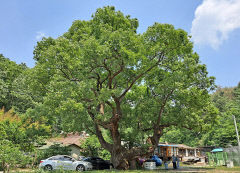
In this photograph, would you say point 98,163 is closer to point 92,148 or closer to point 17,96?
point 92,148

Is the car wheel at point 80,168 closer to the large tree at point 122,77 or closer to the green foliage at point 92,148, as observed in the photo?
the large tree at point 122,77

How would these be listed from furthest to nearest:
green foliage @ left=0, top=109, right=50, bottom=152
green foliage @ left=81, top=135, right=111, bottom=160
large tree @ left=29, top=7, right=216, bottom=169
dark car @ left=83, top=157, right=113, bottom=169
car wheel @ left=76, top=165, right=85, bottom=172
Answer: green foliage @ left=81, top=135, right=111, bottom=160, dark car @ left=83, top=157, right=113, bottom=169, car wheel @ left=76, top=165, right=85, bottom=172, green foliage @ left=0, top=109, right=50, bottom=152, large tree @ left=29, top=7, right=216, bottom=169

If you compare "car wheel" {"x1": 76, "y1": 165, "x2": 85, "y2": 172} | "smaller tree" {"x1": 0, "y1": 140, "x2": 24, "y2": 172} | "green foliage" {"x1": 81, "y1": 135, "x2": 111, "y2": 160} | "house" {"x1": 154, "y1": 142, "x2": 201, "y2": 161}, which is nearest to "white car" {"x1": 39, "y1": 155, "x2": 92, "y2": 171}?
"car wheel" {"x1": 76, "y1": 165, "x2": 85, "y2": 172}

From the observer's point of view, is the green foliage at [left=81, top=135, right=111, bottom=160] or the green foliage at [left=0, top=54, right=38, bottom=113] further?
the green foliage at [left=0, top=54, right=38, bottom=113]

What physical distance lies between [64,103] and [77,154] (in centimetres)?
1699

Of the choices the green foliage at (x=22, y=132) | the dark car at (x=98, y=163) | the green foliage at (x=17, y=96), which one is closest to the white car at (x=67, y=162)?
the dark car at (x=98, y=163)

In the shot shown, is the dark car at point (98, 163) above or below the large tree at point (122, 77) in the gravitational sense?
below

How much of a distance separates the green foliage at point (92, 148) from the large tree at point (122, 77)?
687 cm

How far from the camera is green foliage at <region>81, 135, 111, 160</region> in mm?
26078

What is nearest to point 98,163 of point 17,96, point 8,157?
point 8,157

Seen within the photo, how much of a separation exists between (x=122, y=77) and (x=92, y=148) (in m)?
13.0

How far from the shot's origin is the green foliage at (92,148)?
1027 inches

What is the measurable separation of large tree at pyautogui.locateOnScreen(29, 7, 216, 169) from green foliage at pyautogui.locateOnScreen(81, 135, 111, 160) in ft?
22.6

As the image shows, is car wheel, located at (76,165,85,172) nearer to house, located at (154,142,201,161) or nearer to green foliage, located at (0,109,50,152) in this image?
green foliage, located at (0,109,50,152)
